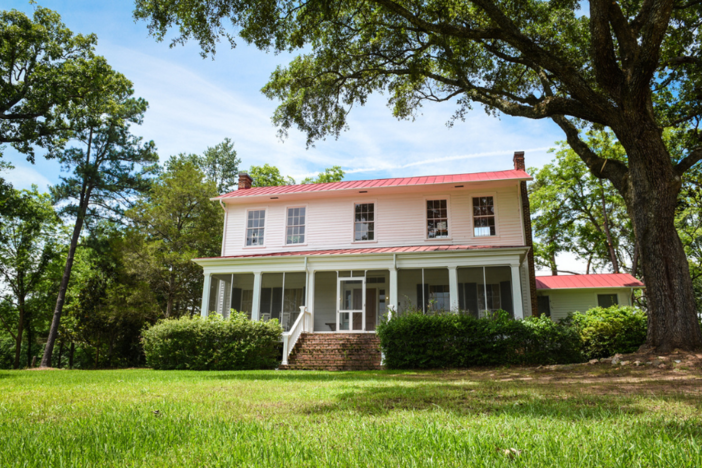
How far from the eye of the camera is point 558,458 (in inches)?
94.8

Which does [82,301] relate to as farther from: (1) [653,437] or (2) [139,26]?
(1) [653,437]

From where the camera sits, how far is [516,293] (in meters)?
15.4

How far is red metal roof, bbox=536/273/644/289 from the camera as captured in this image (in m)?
21.6

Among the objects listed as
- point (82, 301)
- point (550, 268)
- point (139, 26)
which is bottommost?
point (82, 301)

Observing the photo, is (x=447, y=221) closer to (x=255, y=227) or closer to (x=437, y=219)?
(x=437, y=219)

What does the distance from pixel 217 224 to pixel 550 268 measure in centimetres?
2378

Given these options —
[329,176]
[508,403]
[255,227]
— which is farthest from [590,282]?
[508,403]

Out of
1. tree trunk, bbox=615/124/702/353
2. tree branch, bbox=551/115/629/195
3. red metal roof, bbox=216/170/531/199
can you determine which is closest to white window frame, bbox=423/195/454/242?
red metal roof, bbox=216/170/531/199

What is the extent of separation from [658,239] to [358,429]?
10407 millimetres

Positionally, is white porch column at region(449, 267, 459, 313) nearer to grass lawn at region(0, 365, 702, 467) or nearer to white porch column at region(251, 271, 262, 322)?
white porch column at region(251, 271, 262, 322)

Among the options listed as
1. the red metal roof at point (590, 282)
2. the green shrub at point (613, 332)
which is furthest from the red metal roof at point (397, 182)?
the red metal roof at point (590, 282)

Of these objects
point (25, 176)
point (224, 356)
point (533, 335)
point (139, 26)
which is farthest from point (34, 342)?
point (533, 335)

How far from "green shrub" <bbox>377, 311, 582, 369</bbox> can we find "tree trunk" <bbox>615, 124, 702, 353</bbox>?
7.63ft

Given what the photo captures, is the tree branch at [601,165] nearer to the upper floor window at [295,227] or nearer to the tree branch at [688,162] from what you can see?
the tree branch at [688,162]
